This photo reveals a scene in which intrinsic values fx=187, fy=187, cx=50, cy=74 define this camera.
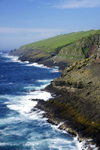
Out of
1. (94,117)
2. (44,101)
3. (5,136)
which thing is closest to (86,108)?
(94,117)

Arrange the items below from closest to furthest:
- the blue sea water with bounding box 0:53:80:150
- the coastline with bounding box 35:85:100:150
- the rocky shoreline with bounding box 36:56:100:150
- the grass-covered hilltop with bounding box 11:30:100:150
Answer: the coastline with bounding box 35:85:100:150
the blue sea water with bounding box 0:53:80:150
the rocky shoreline with bounding box 36:56:100:150
the grass-covered hilltop with bounding box 11:30:100:150

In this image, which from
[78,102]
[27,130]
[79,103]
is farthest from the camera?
[78,102]

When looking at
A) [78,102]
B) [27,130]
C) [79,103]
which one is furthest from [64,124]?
[78,102]

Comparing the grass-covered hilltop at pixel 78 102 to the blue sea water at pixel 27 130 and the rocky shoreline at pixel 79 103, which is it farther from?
the blue sea water at pixel 27 130

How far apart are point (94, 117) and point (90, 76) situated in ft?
59.0

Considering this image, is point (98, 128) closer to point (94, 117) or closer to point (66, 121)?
point (94, 117)

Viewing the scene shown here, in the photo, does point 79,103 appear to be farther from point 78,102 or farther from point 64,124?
point 64,124

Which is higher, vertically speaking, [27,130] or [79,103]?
[79,103]

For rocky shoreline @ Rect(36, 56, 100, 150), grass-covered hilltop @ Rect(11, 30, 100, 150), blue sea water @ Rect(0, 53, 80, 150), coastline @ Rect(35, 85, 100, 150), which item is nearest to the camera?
coastline @ Rect(35, 85, 100, 150)

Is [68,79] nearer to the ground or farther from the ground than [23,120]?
farther from the ground

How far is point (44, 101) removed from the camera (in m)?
50.2

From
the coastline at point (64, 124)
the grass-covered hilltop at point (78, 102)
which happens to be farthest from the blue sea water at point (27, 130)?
→ the grass-covered hilltop at point (78, 102)

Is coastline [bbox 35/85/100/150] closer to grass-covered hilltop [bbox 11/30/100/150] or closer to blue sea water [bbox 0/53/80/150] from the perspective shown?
grass-covered hilltop [bbox 11/30/100/150]

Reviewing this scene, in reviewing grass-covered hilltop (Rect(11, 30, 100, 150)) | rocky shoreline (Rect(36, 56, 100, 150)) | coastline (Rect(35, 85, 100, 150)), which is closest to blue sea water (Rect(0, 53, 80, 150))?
coastline (Rect(35, 85, 100, 150))
